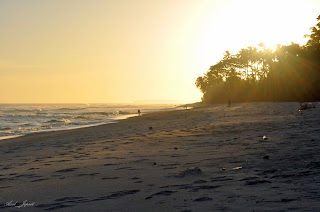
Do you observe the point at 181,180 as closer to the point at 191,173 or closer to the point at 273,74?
the point at 191,173

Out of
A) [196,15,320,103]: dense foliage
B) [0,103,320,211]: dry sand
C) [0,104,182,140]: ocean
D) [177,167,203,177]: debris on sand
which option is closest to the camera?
[0,103,320,211]: dry sand

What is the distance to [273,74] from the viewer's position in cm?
6053

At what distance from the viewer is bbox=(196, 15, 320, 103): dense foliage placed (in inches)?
1863

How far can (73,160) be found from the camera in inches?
369

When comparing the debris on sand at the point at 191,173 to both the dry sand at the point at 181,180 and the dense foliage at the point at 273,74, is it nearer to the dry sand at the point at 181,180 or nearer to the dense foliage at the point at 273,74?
the dry sand at the point at 181,180

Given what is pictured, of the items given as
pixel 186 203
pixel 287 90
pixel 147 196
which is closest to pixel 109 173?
pixel 147 196

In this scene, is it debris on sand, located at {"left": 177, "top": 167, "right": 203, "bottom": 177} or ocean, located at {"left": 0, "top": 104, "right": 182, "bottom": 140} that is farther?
ocean, located at {"left": 0, "top": 104, "right": 182, "bottom": 140}

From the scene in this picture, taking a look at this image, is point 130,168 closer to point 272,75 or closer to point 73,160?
point 73,160

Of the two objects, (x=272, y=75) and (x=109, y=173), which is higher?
(x=272, y=75)

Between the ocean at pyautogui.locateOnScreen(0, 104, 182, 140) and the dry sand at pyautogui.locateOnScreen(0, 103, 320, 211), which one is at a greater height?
the dry sand at pyautogui.locateOnScreen(0, 103, 320, 211)

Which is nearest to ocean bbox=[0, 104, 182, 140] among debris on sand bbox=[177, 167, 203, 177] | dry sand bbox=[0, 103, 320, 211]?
dry sand bbox=[0, 103, 320, 211]

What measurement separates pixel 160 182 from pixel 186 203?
1.45 metres

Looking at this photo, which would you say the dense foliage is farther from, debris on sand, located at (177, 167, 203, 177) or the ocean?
debris on sand, located at (177, 167, 203, 177)

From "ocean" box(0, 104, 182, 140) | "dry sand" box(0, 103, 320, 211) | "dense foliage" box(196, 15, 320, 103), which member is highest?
"dense foliage" box(196, 15, 320, 103)
